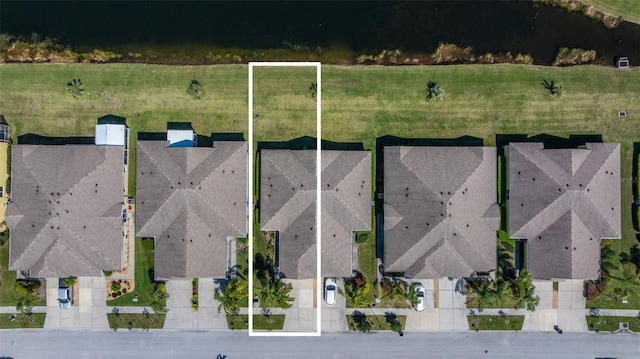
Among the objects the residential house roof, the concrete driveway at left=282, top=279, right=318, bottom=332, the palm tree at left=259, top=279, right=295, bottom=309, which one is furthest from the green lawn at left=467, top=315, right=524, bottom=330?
the residential house roof

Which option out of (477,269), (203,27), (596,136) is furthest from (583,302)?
(203,27)

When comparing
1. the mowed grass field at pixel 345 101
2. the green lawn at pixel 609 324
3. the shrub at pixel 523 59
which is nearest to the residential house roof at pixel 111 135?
the mowed grass field at pixel 345 101

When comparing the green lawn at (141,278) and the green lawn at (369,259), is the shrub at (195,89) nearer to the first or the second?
the green lawn at (141,278)

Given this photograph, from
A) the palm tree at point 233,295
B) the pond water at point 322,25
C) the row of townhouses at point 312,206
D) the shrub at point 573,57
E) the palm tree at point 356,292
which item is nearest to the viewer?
the row of townhouses at point 312,206

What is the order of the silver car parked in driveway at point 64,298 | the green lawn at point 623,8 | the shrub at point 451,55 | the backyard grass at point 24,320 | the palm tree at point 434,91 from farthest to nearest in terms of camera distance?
the green lawn at point 623,8
the shrub at point 451,55
the backyard grass at point 24,320
the palm tree at point 434,91
the silver car parked in driveway at point 64,298

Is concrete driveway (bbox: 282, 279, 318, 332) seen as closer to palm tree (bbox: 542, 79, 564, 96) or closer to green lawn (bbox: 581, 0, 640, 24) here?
palm tree (bbox: 542, 79, 564, 96)

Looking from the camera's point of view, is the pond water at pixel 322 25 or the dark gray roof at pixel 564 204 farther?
the pond water at pixel 322 25

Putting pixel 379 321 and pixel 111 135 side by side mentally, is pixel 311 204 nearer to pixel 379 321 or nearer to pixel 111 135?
pixel 379 321
